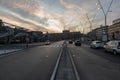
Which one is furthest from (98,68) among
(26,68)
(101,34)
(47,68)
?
(101,34)

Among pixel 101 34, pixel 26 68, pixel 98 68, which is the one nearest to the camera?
pixel 26 68

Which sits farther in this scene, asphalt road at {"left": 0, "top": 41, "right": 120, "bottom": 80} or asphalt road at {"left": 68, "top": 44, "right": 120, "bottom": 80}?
asphalt road at {"left": 68, "top": 44, "right": 120, "bottom": 80}

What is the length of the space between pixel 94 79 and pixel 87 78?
0.38 metres

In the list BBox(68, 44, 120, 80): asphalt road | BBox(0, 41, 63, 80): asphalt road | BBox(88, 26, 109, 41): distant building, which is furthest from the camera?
BBox(88, 26, 109, 41): distant building

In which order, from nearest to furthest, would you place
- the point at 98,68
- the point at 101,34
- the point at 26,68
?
the point at 26,68, the point at 98,68, the point at 101,34

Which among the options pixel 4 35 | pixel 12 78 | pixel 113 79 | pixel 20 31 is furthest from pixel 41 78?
pixel 20 31

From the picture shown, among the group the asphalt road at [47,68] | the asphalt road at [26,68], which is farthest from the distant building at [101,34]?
the asphalt road at [26,68]

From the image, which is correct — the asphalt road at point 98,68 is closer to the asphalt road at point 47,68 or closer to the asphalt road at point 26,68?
the asphalt road at point 47,68

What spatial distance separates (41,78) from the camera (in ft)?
31.6

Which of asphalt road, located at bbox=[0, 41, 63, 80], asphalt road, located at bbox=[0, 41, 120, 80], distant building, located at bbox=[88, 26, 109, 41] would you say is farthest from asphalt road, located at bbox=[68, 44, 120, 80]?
distant building, located at bbox=[88, 26, 109, 41]

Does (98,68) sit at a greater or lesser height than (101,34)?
lesser

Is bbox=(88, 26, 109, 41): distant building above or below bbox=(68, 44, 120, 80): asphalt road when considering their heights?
above

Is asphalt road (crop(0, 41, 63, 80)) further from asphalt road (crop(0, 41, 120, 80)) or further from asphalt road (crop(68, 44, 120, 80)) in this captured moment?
asphalt road (crop(68, 44, 120, 80))

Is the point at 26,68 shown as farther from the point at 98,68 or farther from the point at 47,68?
the point at 98,68
